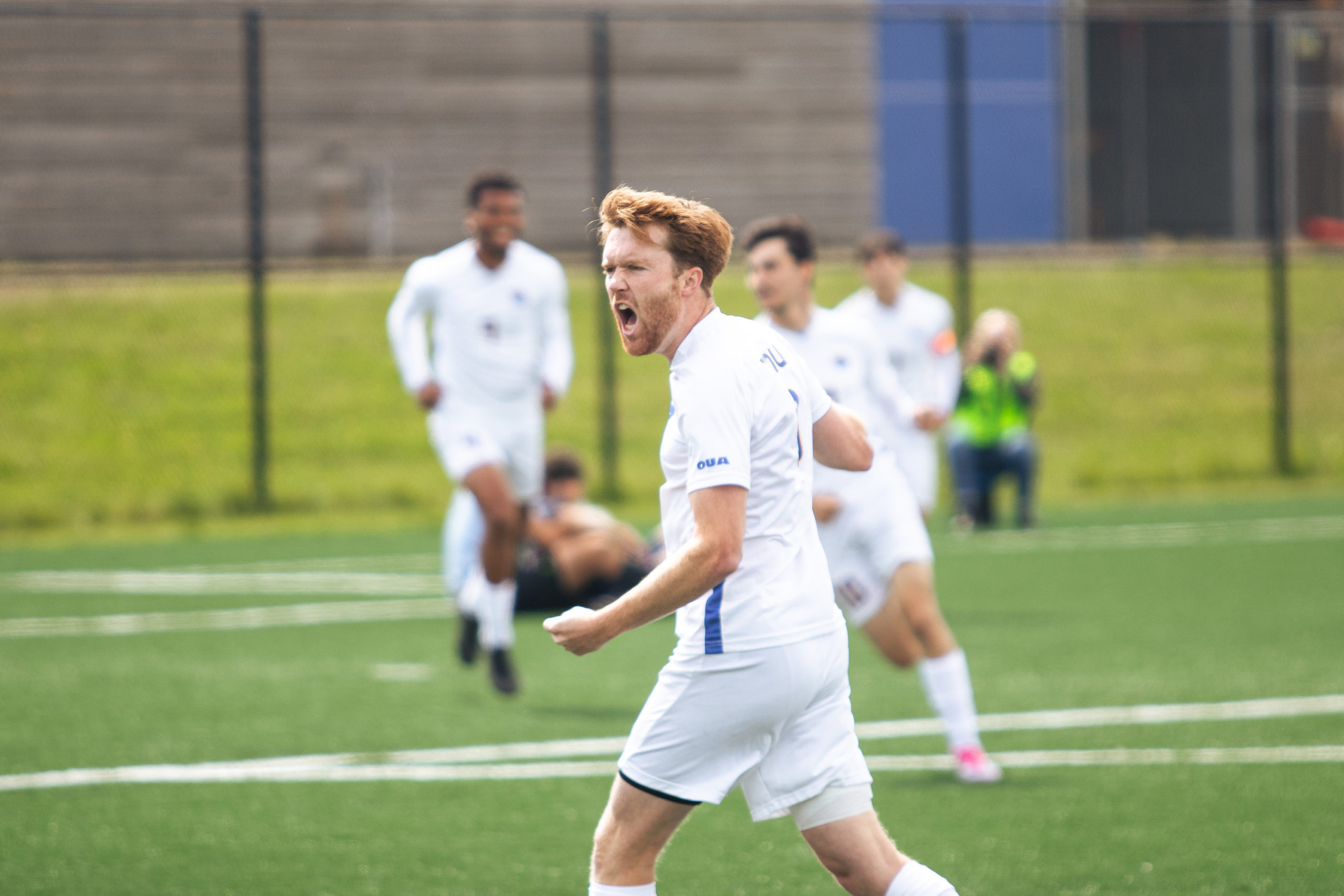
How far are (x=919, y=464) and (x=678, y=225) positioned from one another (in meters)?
7.58

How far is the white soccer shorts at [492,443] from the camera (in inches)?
331

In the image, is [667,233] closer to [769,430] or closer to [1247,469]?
[769,430]

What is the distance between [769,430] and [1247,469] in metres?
15.8

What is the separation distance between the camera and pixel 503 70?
864 inches

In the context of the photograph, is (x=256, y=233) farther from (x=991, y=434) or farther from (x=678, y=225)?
(x=678, y=225)

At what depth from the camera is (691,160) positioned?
866 inches

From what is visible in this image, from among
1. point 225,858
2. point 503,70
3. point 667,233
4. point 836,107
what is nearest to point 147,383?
point 503,70

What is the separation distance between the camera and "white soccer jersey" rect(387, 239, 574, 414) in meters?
8.56

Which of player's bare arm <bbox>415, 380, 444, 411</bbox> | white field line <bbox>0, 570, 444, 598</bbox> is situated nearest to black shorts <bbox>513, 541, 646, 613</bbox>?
white field line <bbox>0, 570, 444, 598</bbox>

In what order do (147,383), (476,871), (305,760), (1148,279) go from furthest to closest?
1. (1148,279)
2. (147,383)
3. (305,760)
4. (476,871)

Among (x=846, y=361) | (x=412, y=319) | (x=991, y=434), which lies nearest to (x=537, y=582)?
(x=412, y=319)

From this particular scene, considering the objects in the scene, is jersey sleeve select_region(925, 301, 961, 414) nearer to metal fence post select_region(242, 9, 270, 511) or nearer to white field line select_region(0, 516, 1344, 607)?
white field line select_region(0, 516, 1344, 607)

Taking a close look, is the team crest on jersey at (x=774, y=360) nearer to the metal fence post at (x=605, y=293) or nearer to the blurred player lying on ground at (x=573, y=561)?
the blurred player lying on ground at (x=573, y=561)

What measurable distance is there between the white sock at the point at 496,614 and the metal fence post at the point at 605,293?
25.8ft
